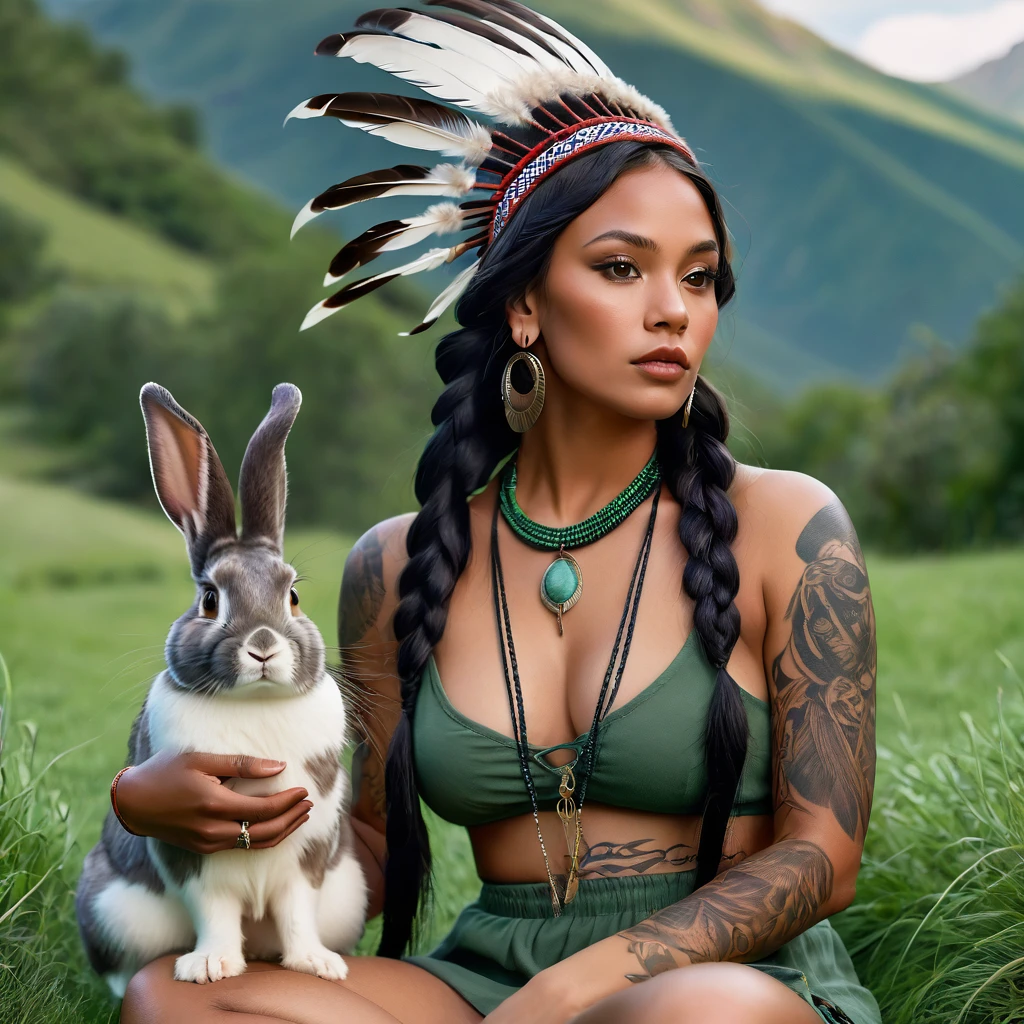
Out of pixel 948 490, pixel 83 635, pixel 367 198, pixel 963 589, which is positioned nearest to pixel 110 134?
pixel 948 490

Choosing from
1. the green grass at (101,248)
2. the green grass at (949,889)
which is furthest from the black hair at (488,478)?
the green grass at (101,248)

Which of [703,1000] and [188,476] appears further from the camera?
[188,476]

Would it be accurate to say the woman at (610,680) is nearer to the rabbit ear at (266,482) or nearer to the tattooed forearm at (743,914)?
the tattooed forearm at (743,914)

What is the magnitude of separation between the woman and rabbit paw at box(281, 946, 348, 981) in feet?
0.10

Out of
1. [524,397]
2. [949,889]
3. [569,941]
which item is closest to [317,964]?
[569,941]

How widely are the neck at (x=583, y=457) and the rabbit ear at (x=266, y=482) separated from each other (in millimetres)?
760

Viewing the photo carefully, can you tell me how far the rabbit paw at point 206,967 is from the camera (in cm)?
237

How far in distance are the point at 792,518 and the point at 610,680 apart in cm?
55

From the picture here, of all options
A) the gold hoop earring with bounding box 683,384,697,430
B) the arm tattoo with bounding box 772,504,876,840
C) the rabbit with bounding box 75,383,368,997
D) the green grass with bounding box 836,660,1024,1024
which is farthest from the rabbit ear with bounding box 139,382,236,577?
the green grass with bounding box 836,660,1024,1024

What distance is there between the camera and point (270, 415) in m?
2.45

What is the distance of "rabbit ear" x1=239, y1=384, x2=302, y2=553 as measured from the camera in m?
2.40

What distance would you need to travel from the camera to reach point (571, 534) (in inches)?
115

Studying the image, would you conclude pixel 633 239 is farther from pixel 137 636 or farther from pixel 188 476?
pixel 137 636

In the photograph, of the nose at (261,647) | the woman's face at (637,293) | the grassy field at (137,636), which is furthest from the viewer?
the grassy field at (137,636)
